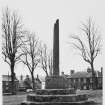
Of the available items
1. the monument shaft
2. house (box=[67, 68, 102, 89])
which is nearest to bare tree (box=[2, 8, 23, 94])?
the monument shaft

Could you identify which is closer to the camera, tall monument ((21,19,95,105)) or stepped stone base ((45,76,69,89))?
tall monument ((21,19,95,105))

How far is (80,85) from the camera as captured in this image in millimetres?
52125

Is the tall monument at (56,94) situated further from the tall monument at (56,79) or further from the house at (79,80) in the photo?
the house at (79,80)

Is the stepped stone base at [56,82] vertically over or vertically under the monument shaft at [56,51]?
under

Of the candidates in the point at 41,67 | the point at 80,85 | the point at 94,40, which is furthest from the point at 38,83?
the point at 94,40

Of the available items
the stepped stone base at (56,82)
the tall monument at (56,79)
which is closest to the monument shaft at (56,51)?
the tall monument at (56,79)

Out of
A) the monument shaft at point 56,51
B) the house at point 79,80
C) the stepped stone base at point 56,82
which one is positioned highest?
the monument shaft at point 56,51

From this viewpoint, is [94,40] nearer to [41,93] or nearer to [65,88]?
[65,88]

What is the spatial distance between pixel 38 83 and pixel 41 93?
31.5 metres

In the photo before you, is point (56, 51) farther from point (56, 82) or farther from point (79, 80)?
point (79, 80)

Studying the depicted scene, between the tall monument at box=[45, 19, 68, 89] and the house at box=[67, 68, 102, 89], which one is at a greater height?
the tall monument at box=[45, 19, 68, 89]

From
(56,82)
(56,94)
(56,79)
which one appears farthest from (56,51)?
(56,94)

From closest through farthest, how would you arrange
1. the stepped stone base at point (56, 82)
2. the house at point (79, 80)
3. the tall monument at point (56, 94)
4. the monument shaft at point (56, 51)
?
the tall monument at point (56, 94) < the stepped stone base at point (56, 82) < the monument shaft at point (56, 51) < the house at point (79, 80)

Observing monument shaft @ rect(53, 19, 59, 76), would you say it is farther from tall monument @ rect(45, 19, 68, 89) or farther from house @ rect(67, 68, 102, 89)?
house @ rect(67, 68, 102, 89)
